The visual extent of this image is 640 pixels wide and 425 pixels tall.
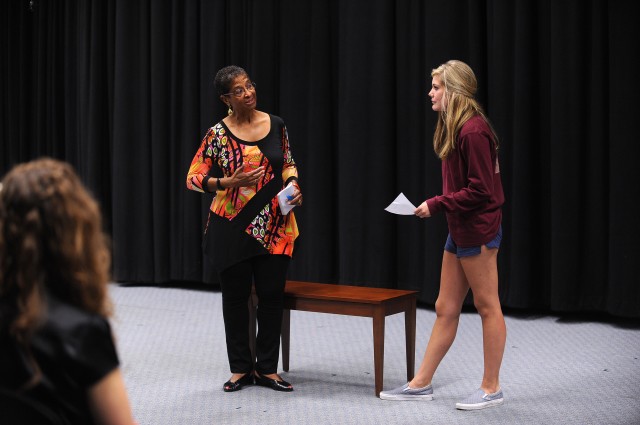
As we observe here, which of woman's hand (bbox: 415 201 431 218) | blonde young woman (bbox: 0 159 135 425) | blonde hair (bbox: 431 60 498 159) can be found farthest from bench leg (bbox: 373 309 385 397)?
blonde young woman (bbox: 0 159 135 425)

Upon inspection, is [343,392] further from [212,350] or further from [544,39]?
[544,39]

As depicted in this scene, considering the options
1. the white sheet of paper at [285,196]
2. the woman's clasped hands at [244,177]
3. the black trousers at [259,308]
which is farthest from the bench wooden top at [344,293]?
the woman's clasped hands at [244,177]

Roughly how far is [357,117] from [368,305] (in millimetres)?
2323

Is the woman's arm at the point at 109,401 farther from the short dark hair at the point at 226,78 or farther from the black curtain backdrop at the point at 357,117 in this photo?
the black curtain backdrop at the point at 357,117

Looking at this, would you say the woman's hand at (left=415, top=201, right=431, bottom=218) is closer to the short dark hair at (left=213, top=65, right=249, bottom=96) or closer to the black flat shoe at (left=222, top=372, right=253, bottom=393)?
the short dark hair at (left=213, top=65, right=249, bottom=96)

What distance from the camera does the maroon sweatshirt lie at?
10.7ft

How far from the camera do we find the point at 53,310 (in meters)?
1.35

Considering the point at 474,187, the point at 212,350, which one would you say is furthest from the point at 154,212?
the point at 474,187

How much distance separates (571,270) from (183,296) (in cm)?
270

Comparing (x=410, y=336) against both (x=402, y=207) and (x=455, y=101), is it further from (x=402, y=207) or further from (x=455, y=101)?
(x=455, y=101)

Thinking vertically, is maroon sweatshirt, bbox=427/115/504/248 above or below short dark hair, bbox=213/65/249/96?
below

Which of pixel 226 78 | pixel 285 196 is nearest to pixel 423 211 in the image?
pixel 285 196

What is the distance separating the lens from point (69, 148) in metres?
7.30

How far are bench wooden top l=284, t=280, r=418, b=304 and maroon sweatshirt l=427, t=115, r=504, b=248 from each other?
458 mm
